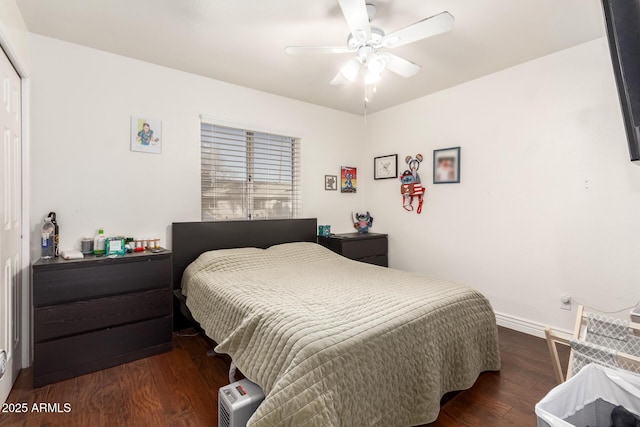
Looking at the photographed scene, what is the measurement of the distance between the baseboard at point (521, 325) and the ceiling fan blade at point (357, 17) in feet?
8.86

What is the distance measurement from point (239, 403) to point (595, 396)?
1465 mm

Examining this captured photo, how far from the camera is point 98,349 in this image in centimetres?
212

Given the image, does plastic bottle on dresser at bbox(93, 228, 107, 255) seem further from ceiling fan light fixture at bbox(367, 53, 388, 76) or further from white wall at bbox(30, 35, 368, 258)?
ceiling fan light fixture at bbox(367, 53, 388, 76)

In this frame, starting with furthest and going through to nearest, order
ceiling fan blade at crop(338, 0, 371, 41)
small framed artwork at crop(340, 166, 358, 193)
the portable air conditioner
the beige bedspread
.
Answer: small framed artwork at crop(340, 166, 358, 193), ceiling fan blade at crop(338, 0, 371, 41), the portable air conditioner, the beige bedspread

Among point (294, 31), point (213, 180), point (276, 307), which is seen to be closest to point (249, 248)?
point (213, 180)

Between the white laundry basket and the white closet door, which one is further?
the white closet door

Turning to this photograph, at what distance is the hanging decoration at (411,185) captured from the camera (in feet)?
11.7

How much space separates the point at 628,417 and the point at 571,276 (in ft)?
5.52

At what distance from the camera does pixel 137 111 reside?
2652mm

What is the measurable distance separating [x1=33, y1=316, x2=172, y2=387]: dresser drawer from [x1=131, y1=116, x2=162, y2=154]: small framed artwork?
4.72 ft

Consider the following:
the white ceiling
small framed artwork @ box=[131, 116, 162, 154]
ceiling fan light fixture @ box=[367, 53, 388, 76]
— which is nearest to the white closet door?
the white ceiling

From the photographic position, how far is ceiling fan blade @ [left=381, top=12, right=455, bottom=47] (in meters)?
1.65

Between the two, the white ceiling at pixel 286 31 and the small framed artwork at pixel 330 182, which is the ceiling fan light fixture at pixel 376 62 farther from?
the small framed artwork at pixel 330 182

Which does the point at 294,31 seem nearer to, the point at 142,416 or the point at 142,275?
the point at 142,275
